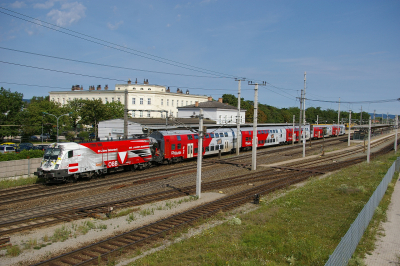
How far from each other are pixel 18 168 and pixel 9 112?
38.8 m

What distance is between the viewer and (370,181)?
2330 cm

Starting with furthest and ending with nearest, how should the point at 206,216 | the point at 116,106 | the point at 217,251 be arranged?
the point at 116,106 → the point at 206,216 → the point at 217,251

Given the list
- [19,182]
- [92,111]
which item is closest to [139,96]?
[92,111]

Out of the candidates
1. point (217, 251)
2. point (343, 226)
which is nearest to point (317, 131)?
point (343, 226)

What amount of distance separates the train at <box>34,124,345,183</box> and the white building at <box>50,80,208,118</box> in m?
44.5

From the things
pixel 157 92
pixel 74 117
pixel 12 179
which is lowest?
pixel 12 179

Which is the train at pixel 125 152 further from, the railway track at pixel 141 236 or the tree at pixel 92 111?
the tree at pixel 92 111

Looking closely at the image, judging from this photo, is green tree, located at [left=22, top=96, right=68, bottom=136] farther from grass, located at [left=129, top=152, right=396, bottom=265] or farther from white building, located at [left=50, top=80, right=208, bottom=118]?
grass, located at [left=129, top=152, right=396, bottom=265]

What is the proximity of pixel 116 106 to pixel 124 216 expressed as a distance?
60.1 metres

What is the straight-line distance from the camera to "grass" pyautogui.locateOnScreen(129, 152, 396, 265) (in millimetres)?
9945

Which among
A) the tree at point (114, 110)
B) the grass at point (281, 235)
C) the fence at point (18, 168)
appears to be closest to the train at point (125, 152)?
the fence at point (18, 168)

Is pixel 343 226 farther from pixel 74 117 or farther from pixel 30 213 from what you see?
pixel 74 117

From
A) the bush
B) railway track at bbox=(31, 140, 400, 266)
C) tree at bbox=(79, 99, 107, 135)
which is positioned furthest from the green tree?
railway track at bbox=(31, 140, 400, 266)

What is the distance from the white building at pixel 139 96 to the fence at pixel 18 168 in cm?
5247
